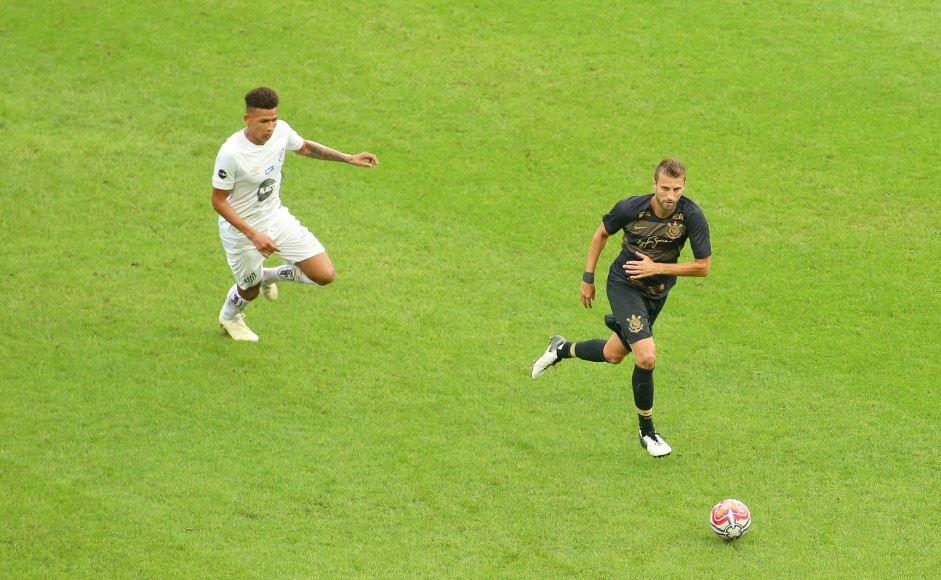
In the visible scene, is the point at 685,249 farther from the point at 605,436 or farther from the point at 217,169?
the point at 217,169

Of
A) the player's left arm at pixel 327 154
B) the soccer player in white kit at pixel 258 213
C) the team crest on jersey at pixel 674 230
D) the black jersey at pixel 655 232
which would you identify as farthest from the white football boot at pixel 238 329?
the team crest on jersey at pixel 674 230

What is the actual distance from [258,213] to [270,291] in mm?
1024

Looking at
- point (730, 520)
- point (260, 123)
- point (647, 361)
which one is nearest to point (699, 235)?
point (647, 361)

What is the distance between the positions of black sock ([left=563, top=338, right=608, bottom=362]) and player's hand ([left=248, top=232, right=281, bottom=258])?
2.60 m

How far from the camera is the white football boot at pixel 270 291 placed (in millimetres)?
10302

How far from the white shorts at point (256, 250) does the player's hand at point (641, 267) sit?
2930mm

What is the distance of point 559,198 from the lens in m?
12.2

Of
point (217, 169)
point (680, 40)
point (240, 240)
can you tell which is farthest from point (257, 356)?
point (680, 40)

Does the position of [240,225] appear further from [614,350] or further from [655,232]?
[655,232]

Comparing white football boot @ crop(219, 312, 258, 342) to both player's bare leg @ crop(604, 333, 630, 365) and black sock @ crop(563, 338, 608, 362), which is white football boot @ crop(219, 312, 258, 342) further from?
player's bare leg @ crop(604, 333, 630, 365)

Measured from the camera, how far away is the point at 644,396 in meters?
8.38

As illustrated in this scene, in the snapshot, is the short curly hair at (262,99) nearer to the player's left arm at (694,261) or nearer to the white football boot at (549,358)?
the white football boot at (549,358)

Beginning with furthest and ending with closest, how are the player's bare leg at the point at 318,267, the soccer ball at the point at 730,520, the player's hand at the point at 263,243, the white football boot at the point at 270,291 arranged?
the white football boot at the point at 270,291 → the player's bare leg at the point at 318,267 → the player's hand at the point at 263,243 → the soccer ball at the point at 730,520

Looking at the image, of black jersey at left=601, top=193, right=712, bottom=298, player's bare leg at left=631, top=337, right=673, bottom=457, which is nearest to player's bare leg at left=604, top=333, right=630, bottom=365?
player's bare leg at left=631, top=337, right=673, bottom=457
